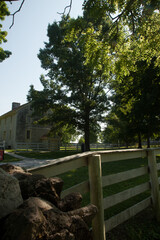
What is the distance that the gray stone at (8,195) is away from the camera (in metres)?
1.40

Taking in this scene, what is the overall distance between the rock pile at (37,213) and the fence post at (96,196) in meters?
0.60

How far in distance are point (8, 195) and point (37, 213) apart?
0.31 meters

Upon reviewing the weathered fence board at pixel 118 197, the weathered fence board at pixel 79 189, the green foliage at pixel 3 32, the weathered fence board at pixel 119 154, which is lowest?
the weathered fence board at pixel 118 197

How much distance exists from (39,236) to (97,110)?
22184 mm

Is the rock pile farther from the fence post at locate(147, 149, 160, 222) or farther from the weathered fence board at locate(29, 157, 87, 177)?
the fence post at locate(147, 149, 160, 222)

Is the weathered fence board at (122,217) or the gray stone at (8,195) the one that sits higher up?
the gray stone at (8,195)

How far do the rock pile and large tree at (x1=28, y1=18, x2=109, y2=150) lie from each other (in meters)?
19.4

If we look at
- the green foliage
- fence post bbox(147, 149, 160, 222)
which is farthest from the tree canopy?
fence post bbox(147, 149, 160, 222)

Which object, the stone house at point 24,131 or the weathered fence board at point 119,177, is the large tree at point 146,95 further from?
the stone house at point 24,131

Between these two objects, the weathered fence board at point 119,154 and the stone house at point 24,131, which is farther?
the stone house at point 24,131

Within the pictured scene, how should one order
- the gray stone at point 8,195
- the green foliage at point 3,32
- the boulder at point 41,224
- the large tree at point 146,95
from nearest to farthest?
the boulder at point 41,224, the gray stone at point 8,195, the green foliage at point 3,32, the large tree at point 146,95

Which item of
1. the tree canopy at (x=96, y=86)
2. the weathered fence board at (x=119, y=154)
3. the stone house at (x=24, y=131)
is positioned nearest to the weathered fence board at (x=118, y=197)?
the weathered fence board at (x=119, y=154)

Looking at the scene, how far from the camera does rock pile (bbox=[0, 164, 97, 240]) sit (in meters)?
1.24

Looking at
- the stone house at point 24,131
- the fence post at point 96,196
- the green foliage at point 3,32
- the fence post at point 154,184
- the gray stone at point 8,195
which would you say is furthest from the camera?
the stone house at point 24,131
